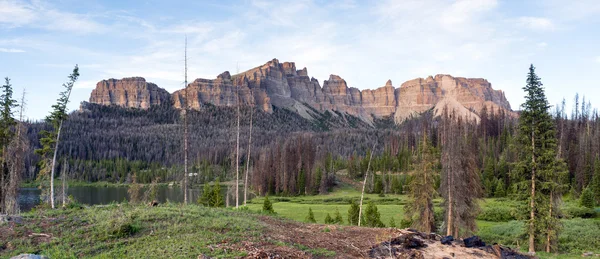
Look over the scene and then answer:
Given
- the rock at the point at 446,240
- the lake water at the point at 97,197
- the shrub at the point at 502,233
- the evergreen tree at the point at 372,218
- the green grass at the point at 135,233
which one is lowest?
the lake water at the point at 97,197

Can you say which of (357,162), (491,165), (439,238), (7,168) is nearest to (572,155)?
(491,165)

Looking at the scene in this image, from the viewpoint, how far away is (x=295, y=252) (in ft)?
32.3

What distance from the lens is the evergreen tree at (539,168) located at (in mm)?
22141

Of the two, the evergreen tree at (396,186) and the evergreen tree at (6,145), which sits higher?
the evergreen tree at (6,145)

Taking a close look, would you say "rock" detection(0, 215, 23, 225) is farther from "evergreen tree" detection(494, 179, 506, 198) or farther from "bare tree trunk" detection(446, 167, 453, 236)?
"evergreen tree" detection(494, 179, 506, 198)

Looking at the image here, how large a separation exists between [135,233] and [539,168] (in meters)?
21.5

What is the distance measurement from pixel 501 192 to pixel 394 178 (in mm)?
18569

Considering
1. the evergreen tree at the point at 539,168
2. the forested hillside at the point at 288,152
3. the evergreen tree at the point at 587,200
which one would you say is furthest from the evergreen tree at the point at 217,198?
the evergreen tree at the point at 587,200

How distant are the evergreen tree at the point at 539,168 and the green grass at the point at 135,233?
17605mm

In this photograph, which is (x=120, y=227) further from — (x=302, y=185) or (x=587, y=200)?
(x=302, y=185)

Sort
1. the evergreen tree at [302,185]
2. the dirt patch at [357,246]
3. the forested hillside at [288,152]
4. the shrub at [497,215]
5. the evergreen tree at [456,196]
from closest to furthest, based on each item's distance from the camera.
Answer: the dirt patch at [357,246]
the evergreen tree at [456,196]
the shrub at [497,215]
the forested hillside at [288,152]
the evergreen tree at [302,185]

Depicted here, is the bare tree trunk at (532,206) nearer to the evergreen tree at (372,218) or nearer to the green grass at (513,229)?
the green grass at (513,229)

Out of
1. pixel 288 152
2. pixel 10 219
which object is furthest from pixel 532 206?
pixel 288 152

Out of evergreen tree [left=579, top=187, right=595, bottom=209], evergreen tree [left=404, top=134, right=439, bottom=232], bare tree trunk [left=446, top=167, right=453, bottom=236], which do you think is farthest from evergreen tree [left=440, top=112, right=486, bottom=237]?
evergreen tree [left=579, top=187, right=595, bottom=209]
